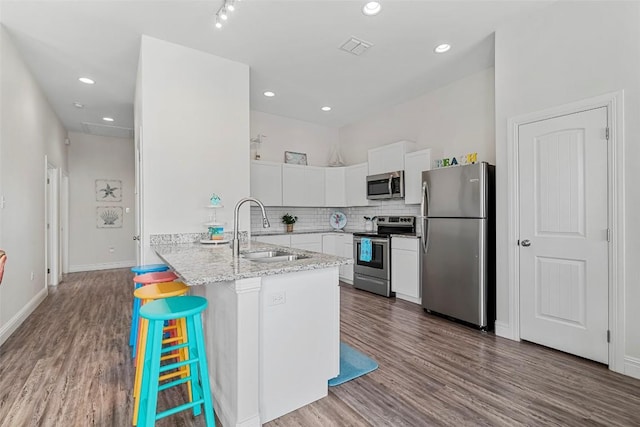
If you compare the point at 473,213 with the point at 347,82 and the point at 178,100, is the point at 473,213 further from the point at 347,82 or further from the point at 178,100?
the point at 178,100

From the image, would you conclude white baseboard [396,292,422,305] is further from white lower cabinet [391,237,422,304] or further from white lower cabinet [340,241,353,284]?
white lower cabinet [340,241,353,284]

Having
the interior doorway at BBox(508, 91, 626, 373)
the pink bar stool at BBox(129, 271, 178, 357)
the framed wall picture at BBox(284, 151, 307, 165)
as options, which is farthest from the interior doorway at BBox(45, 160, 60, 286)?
the interior doorway at BBox(508, 91, 626, 373)

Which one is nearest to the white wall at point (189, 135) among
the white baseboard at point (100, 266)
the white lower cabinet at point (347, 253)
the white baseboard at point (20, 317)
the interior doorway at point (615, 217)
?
the white baseboard at point (20, 317)

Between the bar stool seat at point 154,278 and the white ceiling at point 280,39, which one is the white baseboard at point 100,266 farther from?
the bar stool seat at point 154,278

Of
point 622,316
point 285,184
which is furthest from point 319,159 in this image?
point 622,316

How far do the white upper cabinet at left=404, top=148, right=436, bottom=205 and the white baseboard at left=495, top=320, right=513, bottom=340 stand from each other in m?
1.79

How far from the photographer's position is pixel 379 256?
4.45 meters

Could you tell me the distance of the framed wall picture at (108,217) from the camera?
659 centimetres

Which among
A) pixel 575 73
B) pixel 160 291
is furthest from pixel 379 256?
pixel 160 291

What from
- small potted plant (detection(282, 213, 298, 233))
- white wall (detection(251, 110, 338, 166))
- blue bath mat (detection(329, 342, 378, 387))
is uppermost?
white wall (detection(251, 110, 338, 166))

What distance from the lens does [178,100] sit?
10.5 feet

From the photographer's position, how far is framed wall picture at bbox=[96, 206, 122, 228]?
21.6 ft

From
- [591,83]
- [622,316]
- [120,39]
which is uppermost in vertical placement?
[120,39]

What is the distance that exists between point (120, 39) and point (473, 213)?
3.98 m
